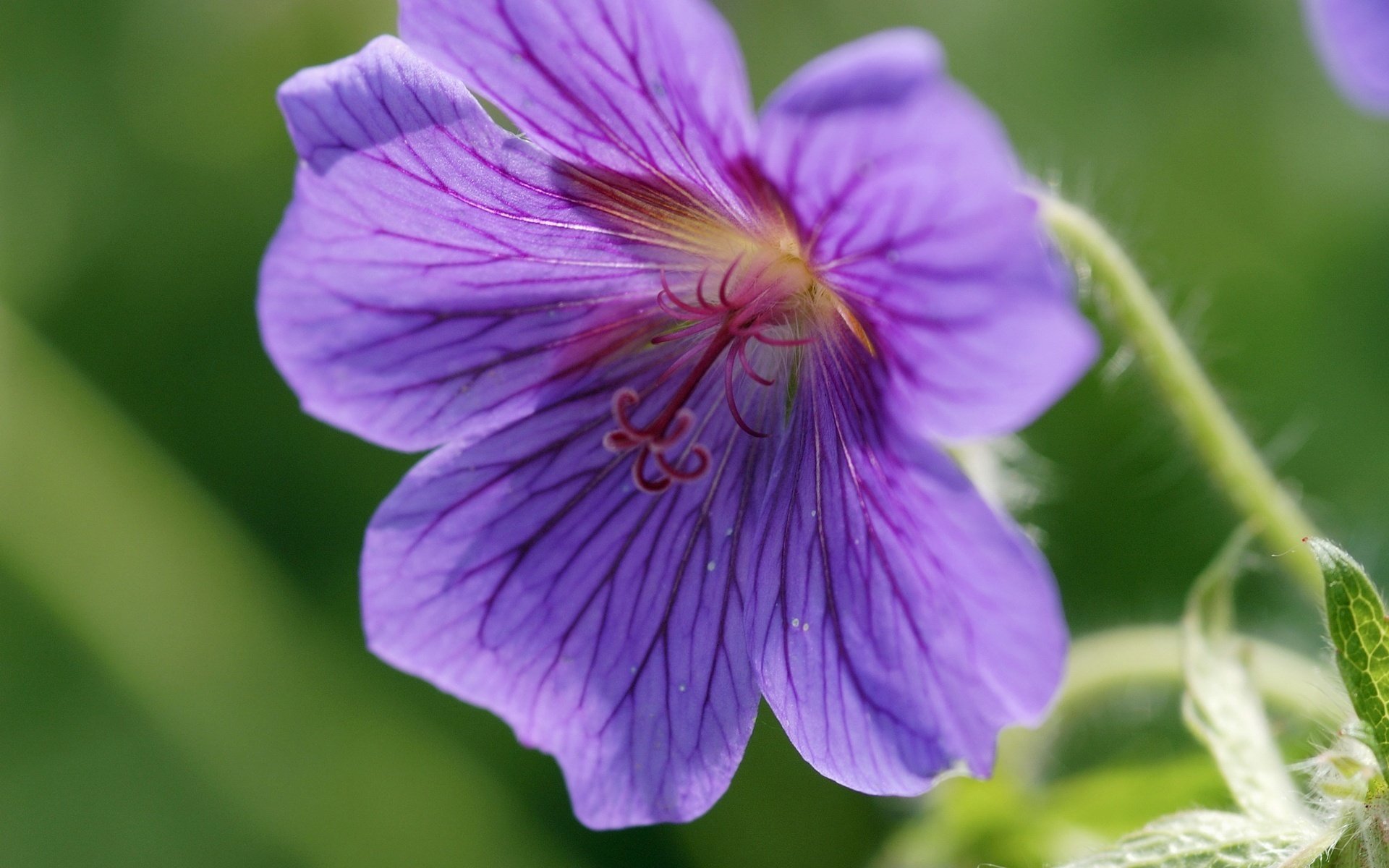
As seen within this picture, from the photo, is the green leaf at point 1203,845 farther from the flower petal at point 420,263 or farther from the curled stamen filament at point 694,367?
the flower petal at point 420,263

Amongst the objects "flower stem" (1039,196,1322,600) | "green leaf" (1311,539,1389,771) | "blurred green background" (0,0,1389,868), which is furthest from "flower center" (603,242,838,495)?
"blurred green background" (0,0,1389,868)

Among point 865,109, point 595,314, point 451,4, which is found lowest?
point 595,314

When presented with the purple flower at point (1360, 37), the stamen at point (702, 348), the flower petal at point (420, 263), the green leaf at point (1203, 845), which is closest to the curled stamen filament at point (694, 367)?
the stamen at point (702, 348)

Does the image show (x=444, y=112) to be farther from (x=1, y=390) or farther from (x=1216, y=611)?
(x=1, y=390)

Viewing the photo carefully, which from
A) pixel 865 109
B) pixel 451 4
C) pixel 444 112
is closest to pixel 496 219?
pixel 444 112

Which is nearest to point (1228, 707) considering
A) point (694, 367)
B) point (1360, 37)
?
point (694, 367)

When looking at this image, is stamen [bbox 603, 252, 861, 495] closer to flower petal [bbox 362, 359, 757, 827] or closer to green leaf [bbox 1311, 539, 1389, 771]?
flower petal [bbox 362, 359, 757, 827]

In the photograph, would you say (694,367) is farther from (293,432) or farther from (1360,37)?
(293,432)
